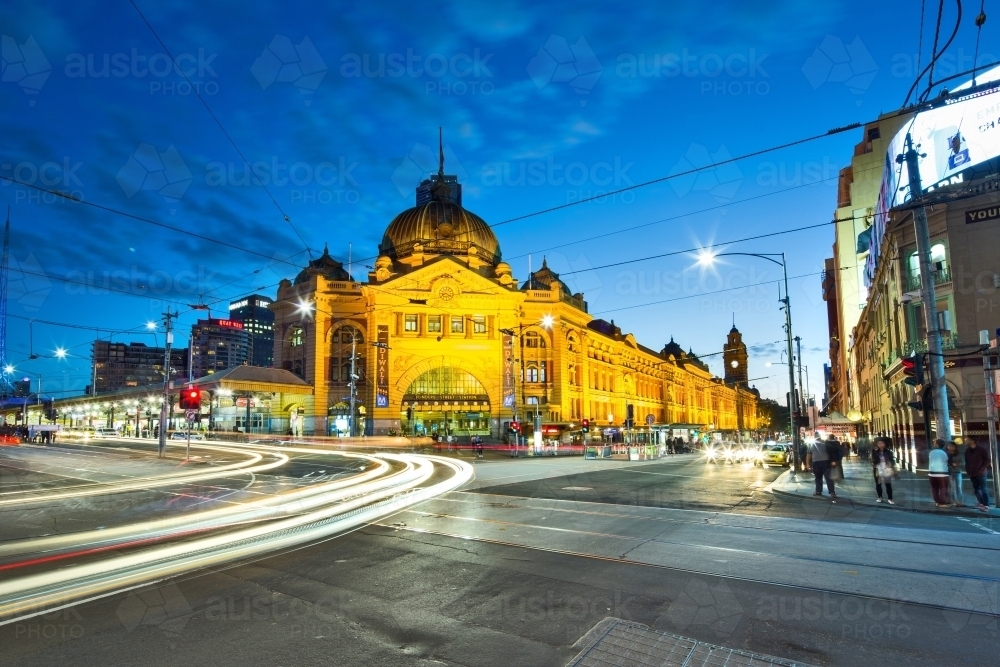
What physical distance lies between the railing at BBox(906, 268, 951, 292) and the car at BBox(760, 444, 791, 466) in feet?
43.0

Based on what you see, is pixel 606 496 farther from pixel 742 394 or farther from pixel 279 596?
pixel 742 394

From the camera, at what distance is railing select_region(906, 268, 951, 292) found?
26656 millimetres

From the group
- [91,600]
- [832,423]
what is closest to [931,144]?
[832,423]

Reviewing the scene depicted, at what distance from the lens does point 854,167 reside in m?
68.9

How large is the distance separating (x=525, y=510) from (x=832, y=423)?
3489 cm

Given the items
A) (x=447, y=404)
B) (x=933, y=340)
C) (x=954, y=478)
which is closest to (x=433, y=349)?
(x=447, y=404)

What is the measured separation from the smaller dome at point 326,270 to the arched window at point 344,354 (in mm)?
11840

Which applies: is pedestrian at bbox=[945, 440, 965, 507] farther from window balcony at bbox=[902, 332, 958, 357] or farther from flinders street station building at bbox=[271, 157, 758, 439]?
flinders street station building at bbox=[271, 157, 758, 439]

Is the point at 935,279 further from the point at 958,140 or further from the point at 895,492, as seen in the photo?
the point at 895,492

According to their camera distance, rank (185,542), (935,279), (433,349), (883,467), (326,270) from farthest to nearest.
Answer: (326,270), (433,349), (935,279), (883,467), (185,542)

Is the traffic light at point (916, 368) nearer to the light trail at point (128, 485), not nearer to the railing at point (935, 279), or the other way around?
the railing at point (935, 279)

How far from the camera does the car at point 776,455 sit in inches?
1487

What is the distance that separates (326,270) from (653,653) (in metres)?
80.6

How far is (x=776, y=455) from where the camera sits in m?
38.2
